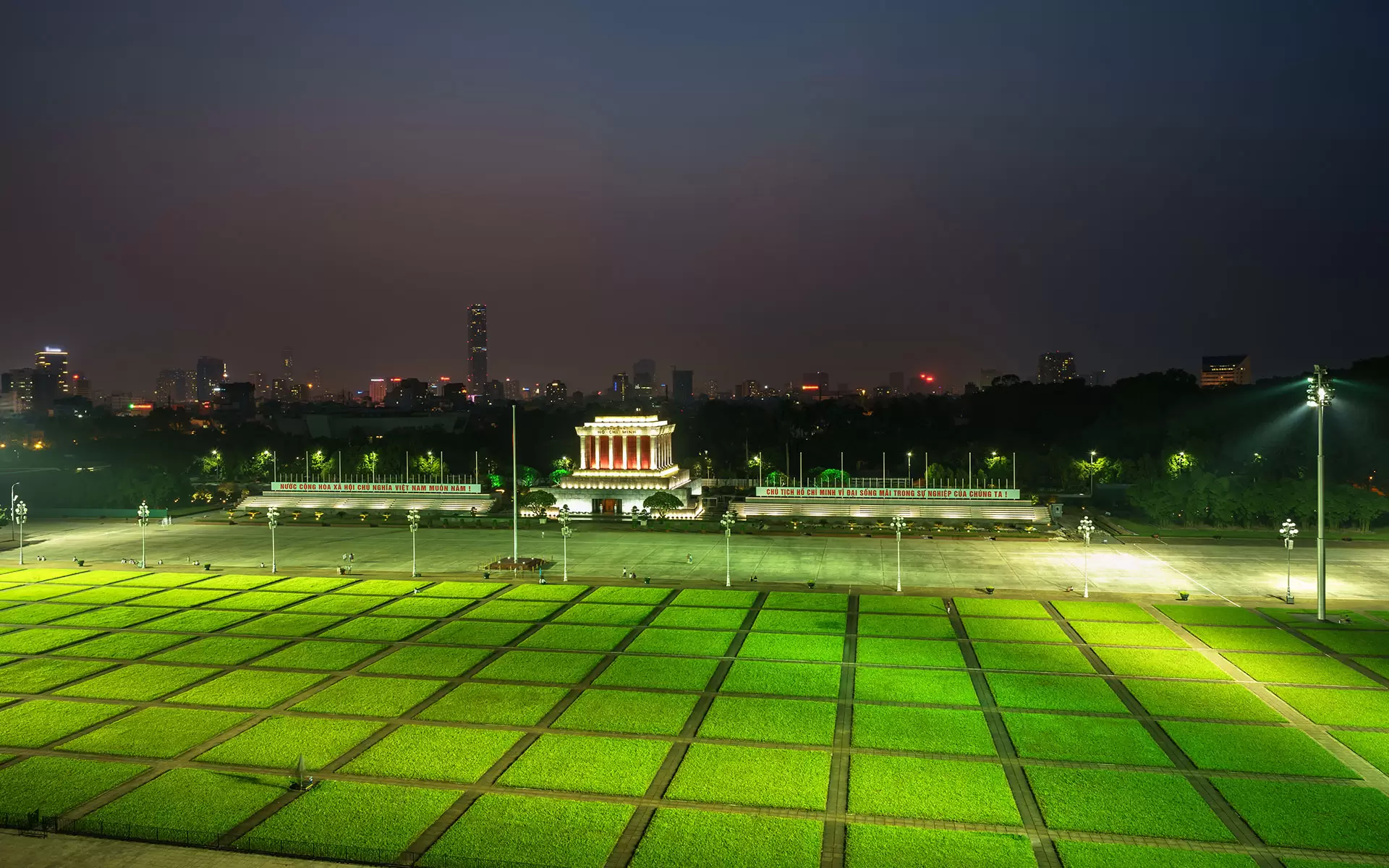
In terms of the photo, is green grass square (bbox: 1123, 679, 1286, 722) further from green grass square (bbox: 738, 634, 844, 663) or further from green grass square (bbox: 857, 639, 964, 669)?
green grass square (bbox: 738, 634, 844, 663)

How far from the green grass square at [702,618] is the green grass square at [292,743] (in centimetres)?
1462

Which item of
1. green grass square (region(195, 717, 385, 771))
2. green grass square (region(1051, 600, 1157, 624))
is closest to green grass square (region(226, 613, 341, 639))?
green grass square (region(195, 717, 385, 771))

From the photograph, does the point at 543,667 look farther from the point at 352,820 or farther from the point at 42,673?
the point at 42,673

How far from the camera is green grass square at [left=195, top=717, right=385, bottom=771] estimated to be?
22.7 m

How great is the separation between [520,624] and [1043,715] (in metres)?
21.1

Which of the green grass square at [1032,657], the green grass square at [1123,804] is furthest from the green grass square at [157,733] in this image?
the green grass square at [1032,657]

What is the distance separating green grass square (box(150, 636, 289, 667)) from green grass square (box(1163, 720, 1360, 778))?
30.9m

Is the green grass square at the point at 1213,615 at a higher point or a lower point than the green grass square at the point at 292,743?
higher

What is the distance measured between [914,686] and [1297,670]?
1355 centimetres

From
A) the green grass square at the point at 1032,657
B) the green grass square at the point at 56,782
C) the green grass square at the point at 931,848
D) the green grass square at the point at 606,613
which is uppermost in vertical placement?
the green grass square at the point at 606,613

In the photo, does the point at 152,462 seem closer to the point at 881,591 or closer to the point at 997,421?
the point at 881,591

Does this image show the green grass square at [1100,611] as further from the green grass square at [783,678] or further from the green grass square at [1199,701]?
the green grass square at [783,678]

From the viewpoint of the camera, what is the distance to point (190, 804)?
2008cm

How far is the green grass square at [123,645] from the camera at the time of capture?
32594mm
